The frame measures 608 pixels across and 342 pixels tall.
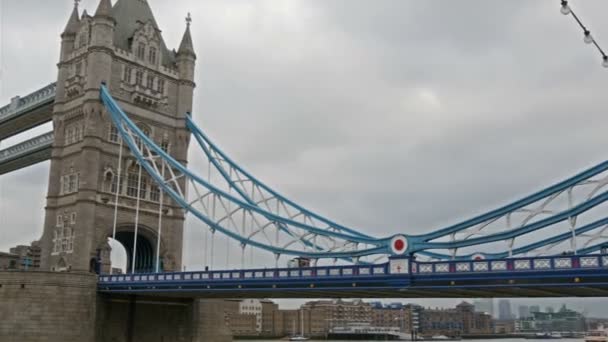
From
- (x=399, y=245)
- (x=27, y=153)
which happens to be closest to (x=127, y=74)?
(x=27, y=153)

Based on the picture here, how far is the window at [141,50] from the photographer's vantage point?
5488cm

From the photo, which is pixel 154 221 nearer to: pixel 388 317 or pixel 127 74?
pixel 127 74

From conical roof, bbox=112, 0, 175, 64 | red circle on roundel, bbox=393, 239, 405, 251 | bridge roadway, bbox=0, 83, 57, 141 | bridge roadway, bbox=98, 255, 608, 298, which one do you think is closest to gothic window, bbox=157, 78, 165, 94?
conical roof, bbox=112, 0, 175, 64

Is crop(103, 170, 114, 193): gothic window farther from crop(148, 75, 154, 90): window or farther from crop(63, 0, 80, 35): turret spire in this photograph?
crop(63, 0, 80, 35): turret spire

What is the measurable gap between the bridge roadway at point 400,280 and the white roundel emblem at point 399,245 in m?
0.42

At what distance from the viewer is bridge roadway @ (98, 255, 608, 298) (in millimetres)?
27078

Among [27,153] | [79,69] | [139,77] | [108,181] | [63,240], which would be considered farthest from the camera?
[27,153]

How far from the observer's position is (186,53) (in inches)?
2285

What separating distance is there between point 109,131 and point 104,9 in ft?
31.4

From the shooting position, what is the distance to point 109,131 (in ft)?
170

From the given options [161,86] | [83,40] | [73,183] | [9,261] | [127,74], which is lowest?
[9,261]

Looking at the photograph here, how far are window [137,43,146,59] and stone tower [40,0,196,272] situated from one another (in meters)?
0.08

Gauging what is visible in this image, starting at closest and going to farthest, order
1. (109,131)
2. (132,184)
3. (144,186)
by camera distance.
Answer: (109,131) → (132,184) → (144,186)

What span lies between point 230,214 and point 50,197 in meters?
16.1
